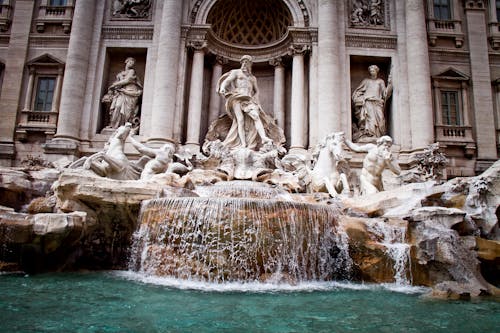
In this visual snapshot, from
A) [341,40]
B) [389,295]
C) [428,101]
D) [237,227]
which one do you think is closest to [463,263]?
[389,295]

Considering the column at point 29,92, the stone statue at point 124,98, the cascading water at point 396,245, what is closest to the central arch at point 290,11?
the stone statue at point 124,98

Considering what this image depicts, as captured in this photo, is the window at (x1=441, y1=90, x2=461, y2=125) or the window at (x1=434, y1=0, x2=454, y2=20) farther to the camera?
the window at (x1=434, y1=0, x2=454, y2=20)

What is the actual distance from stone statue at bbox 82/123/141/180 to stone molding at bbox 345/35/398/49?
9.76m

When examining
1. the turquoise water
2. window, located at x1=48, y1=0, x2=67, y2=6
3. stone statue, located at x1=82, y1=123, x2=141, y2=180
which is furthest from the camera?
window, located at x1=48, y1=0, x2=67, y2=6

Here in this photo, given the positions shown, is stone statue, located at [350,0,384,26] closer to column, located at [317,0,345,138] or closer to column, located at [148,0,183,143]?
column, located at [317,0,345,138]

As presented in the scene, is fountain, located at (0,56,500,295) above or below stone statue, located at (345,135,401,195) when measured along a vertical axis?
below

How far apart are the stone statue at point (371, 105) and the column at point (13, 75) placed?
1369cm

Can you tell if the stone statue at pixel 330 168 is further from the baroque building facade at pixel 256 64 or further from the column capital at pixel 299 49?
the column capital at pixel 299 49

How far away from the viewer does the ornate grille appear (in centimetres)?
1641

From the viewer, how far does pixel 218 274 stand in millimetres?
6559

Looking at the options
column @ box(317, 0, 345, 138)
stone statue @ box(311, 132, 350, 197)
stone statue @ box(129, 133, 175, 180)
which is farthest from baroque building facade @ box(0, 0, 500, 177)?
stone statue @ box(311, 132, 350, 197)

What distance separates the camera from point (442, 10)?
54.7 feet

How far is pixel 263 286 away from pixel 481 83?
47.0 ft

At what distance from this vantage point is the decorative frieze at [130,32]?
1575cm
